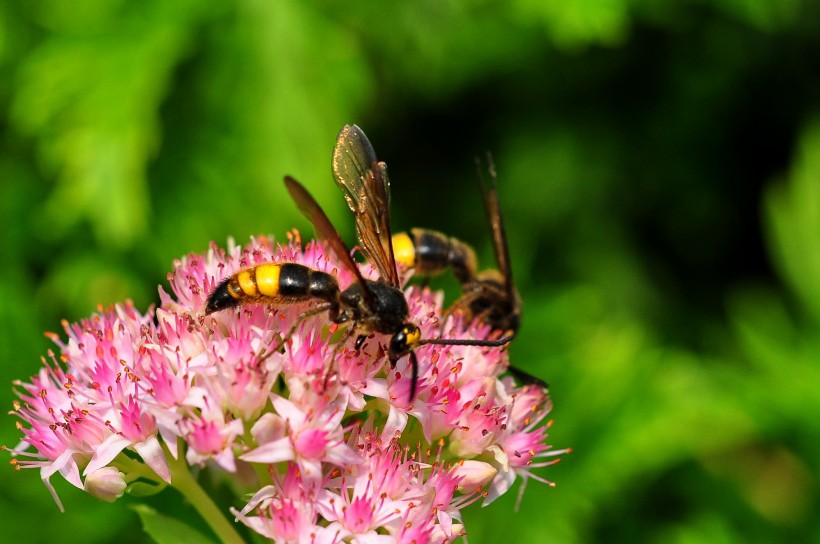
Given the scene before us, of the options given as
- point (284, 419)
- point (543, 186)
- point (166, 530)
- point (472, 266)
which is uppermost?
point (284, 419)

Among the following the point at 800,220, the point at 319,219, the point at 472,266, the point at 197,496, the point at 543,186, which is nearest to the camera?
the point at 319,219

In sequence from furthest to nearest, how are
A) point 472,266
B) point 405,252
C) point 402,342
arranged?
point 472,266, point 405,252, point 402,342

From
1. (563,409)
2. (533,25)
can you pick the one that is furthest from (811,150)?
(563,409)

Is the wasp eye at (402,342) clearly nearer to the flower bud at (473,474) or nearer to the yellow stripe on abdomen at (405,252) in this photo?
the flower bud at (473,474)

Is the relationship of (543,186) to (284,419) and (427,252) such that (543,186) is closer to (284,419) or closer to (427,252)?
(427,252)

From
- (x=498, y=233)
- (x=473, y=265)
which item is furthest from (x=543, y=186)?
(x=498, y=233)

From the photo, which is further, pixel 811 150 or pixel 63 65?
pixel 811 150

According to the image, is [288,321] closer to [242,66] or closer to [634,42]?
[242,66]

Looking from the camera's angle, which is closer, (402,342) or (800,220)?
(402,342)
